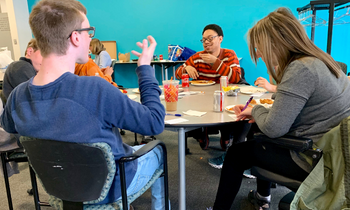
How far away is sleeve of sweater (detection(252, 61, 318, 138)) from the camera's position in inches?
40.3

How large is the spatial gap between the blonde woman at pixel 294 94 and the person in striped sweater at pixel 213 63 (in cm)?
117

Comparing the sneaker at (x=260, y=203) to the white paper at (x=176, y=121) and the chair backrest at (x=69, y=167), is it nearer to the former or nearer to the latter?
the white paper at (x=176, y=121)

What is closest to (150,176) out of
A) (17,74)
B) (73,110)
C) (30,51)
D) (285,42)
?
(73,110)

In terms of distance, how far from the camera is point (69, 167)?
2.76 feet

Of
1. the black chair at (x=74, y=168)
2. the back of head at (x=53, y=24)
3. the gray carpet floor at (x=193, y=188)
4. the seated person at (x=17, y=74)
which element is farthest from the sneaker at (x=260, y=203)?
the seated person at (x=17, y=74)

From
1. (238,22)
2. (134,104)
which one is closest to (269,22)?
(134,104)

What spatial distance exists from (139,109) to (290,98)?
24.8 inches

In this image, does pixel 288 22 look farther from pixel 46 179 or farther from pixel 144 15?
pixel 144 15

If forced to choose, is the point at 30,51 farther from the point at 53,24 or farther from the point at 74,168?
the point at 74,168

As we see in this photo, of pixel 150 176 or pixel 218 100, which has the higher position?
pixel 218 100

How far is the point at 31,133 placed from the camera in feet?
2.67

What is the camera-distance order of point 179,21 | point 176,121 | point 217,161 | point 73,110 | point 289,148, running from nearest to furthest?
point 73,110 < point 289,148 < point 176,121 < point 217,161 < point 179,21

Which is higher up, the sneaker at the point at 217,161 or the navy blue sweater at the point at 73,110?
the navy blue sweater at the point at 73,110

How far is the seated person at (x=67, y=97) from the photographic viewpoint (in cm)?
79
